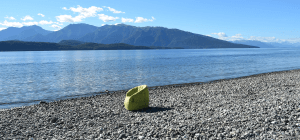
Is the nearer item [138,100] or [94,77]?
[138,100]

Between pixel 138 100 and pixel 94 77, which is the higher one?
pixel 138 100

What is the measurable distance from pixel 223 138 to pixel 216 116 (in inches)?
125

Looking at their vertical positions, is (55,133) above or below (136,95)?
below

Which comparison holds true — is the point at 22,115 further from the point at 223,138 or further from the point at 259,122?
the point at 259,122

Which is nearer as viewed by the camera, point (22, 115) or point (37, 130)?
point (37, 130)

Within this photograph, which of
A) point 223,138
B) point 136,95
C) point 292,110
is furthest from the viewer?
point 136,95

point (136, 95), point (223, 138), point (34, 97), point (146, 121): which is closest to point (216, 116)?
point (223, 138)

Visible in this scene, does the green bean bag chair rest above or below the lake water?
above

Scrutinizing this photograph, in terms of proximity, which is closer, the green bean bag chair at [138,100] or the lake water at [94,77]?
the green bean bag chair at [138,100]

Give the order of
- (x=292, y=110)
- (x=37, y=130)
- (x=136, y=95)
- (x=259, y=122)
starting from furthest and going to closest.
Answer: (x=136, y=95) < (x=37, y=130) < (x=292, y=110) < (x=259, y=122)

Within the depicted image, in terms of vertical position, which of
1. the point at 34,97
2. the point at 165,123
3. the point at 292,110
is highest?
the point at 292,110

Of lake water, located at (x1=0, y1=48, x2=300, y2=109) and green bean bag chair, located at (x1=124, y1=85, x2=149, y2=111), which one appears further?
lake water, located at (x1=0, y1=48, x2=300, y2=109)

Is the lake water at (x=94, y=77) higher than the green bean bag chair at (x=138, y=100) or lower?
lower

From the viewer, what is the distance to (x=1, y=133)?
35.4 ft
